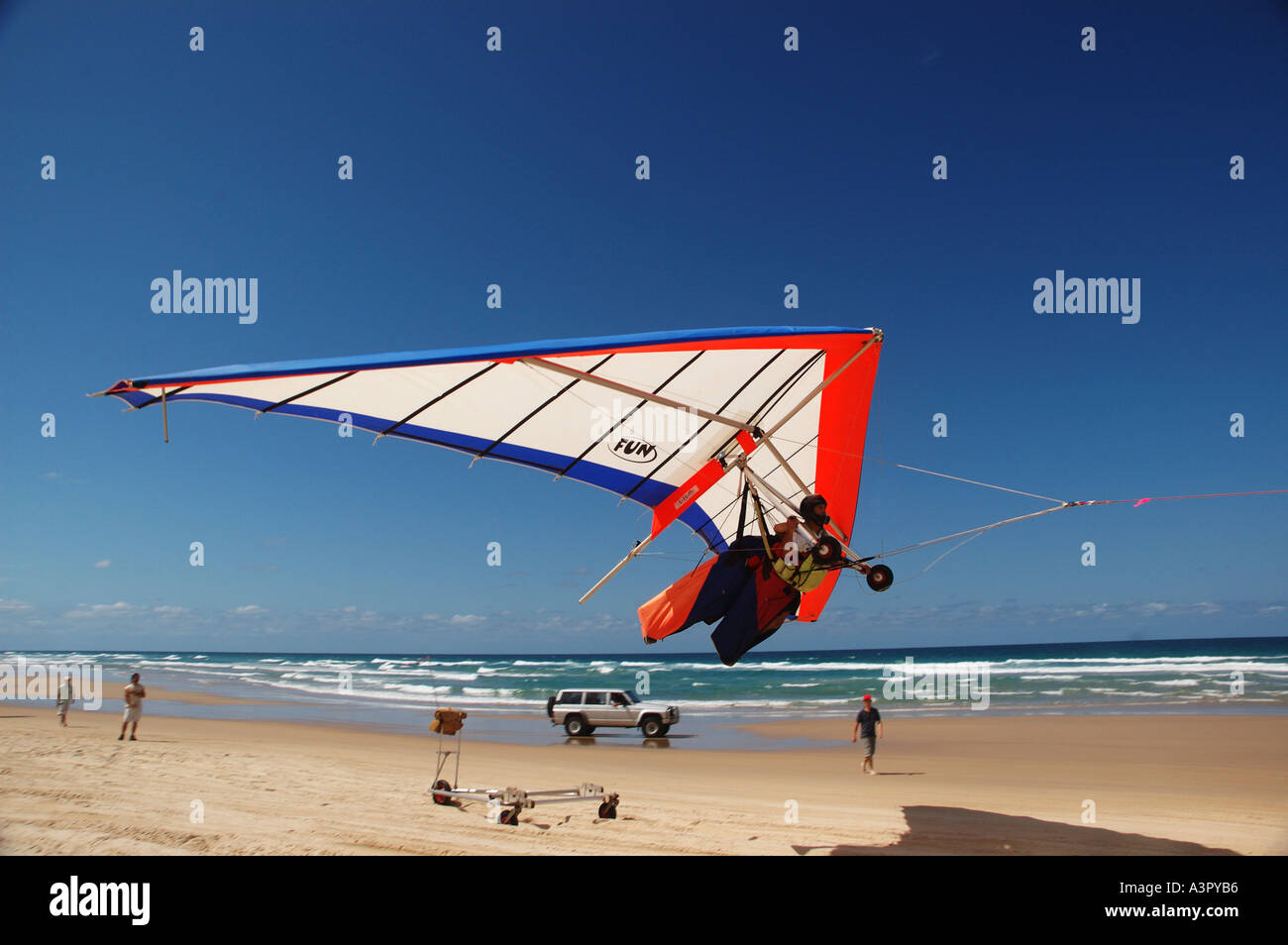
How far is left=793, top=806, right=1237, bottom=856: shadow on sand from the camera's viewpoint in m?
6.29

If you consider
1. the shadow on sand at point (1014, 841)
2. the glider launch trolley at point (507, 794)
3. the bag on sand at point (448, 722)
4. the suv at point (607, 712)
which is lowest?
the suv at point (607, 712)

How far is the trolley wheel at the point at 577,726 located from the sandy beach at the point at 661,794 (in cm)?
55

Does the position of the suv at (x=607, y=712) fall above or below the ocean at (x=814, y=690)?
above

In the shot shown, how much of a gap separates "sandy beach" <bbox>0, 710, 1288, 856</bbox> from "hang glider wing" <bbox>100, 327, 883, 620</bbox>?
126 inches

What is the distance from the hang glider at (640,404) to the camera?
341 centimetres

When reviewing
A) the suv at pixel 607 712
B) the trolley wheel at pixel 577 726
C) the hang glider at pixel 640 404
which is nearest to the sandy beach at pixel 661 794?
the trolley wheel at pixel 577 726

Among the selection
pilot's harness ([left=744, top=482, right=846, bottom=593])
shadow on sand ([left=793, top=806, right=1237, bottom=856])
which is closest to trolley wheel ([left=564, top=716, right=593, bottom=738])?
shadow on sand ([left=793, top=806, right=1237, bottom=856])

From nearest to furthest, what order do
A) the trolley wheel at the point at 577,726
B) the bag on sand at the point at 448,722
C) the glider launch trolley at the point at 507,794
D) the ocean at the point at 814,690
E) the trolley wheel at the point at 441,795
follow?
the glider launch trolley at the point at 507,794
the bag on sand at the point at 448,722
the trolley wheel at the point at 441,795
the trolley wheel at the point at 577,726
the ocean at the point at 814,690

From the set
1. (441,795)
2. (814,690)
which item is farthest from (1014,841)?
(814,690)

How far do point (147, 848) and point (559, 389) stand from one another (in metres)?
5.75

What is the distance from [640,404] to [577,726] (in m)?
12.8

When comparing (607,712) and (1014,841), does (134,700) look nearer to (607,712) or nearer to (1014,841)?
(607,712)

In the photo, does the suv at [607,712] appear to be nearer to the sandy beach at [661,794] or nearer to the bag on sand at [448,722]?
the sandy beach at [661,794]
